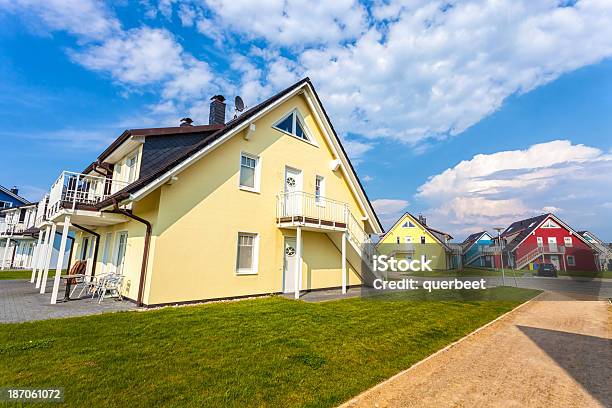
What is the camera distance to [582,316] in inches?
389

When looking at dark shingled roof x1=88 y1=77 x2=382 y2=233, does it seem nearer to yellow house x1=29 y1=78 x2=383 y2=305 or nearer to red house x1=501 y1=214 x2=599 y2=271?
yellow house x1=29 y1=78 x2=383 y2=305

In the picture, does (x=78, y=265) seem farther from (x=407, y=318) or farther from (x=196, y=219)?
(x=407, y=318)

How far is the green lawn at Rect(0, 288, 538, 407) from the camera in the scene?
12.3 ft

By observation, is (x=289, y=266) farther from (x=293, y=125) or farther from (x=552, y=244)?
(x=552, y=244)

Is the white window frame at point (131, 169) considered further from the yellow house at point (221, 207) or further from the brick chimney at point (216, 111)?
the brick chimney at point (216, 111)

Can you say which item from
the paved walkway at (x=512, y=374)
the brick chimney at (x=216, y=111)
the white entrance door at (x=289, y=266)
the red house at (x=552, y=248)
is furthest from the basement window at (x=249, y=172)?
the red house at (x=552, y=248)

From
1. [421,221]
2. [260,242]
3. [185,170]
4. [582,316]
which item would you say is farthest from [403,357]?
[421,221]

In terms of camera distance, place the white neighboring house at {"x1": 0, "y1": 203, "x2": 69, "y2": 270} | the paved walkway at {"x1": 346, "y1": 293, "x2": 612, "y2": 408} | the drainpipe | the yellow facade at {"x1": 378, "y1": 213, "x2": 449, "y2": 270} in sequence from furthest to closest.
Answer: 1. the yellow facade at {"x1": 378, "y1": 213, "x2": 449, "y2": 270}
2. the white neighboring house at {"x1": 0, "y1": 203, "x2": 69, "y2": 270}
3. the drainpipe
4. the paved walkway at {"x1": 346, "y1": 293, "x2": 612, "y2": 408}

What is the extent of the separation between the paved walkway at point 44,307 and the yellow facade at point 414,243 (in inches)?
1306

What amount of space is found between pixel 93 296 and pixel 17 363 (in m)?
6.61

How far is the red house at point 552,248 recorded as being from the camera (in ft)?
123

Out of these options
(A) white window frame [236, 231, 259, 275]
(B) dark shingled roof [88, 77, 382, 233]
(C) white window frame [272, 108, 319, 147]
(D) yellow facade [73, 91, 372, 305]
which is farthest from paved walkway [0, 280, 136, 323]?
(C) white window frame [272, 108, 319, 147]

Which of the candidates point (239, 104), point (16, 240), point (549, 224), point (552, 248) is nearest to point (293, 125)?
point (239, 104)

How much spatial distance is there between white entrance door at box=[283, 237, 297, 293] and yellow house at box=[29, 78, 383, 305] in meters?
→ 0.04
